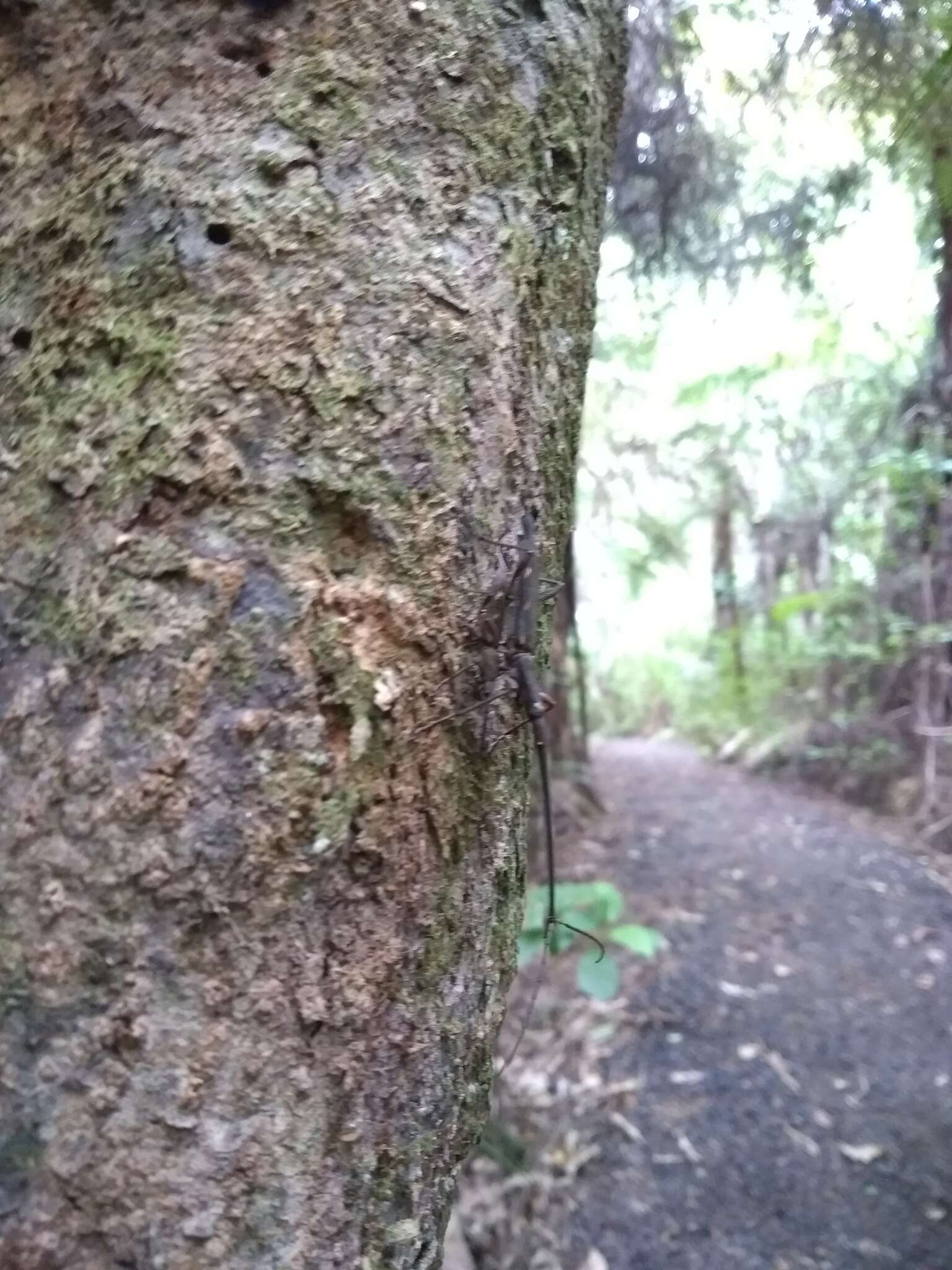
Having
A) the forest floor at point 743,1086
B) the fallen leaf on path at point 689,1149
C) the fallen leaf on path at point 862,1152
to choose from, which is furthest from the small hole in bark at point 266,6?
the fallen leaf on path at point 862,1152

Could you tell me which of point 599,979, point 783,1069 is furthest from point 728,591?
point 599,979

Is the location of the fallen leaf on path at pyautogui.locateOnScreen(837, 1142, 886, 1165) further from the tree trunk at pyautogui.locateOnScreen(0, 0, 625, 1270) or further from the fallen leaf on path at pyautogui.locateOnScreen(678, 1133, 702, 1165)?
the tree trunk at pyautogui.locateOnScreen(0, 0, 625, 1270)

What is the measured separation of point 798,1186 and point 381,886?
2398 mm

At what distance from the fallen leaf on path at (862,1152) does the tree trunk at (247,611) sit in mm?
2218

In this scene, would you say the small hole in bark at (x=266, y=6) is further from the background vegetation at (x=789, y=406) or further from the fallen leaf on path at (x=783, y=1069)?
the fallen leaf on path at (x=783, y=1069)

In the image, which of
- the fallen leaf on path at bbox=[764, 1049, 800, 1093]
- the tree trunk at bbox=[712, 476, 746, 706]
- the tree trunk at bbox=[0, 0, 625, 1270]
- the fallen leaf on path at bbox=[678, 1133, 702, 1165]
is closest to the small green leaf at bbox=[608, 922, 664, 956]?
the fallen leaf on path at bbox=[678, 1133, 702, 1165]

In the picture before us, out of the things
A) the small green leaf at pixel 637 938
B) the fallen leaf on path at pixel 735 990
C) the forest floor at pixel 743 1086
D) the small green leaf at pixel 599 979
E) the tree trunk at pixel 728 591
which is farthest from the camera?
the tree trunk at pixel 728 591

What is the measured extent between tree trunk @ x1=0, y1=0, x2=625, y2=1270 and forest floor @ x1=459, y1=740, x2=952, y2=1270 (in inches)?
73.9

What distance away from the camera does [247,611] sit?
0.96 metres

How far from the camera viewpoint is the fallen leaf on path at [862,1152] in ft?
9.18

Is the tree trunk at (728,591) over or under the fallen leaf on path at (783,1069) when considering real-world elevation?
over

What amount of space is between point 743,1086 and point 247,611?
2958 mm

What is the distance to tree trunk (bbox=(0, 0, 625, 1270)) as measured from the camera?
3.06 ft

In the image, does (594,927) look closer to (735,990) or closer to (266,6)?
(735,990)
